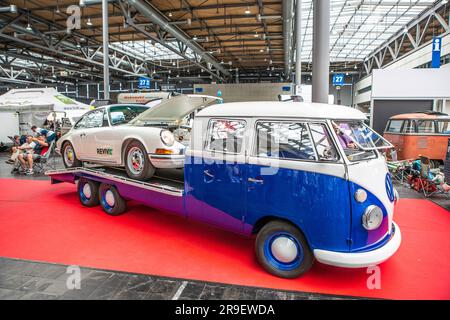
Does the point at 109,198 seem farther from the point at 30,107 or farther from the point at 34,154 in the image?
the point at 30,107

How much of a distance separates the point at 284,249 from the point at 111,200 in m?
3.53

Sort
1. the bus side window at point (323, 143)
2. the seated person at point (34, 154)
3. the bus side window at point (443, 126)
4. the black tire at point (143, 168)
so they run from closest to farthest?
the bus side window at point (323, 143) < the black tire at point (143, 168) < the bus side window at point (443, 126) < the seated person at point (34, 154)

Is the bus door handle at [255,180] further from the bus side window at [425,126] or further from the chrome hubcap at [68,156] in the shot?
the bus side window at [425,126]

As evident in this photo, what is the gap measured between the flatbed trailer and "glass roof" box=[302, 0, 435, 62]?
41.1 feet

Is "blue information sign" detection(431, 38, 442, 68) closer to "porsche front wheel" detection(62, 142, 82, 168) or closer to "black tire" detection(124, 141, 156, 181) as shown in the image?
"black tire" detection(124, 141, 156, 181)

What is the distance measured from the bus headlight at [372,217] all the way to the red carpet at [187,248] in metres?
0.70

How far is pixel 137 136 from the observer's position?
4.77m

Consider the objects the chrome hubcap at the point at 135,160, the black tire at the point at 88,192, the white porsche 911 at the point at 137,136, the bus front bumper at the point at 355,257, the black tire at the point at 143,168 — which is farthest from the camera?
the black tire at the point at 88,192

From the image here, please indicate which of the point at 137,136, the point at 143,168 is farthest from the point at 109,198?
the point at 137,136

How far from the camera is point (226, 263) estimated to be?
3.76 meters

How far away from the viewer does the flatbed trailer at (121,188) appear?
4418 millimetres

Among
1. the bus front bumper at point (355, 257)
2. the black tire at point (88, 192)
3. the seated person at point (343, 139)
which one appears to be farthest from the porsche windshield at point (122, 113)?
the bus front bumper at point (355, 257)

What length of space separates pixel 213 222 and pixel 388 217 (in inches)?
80.1
